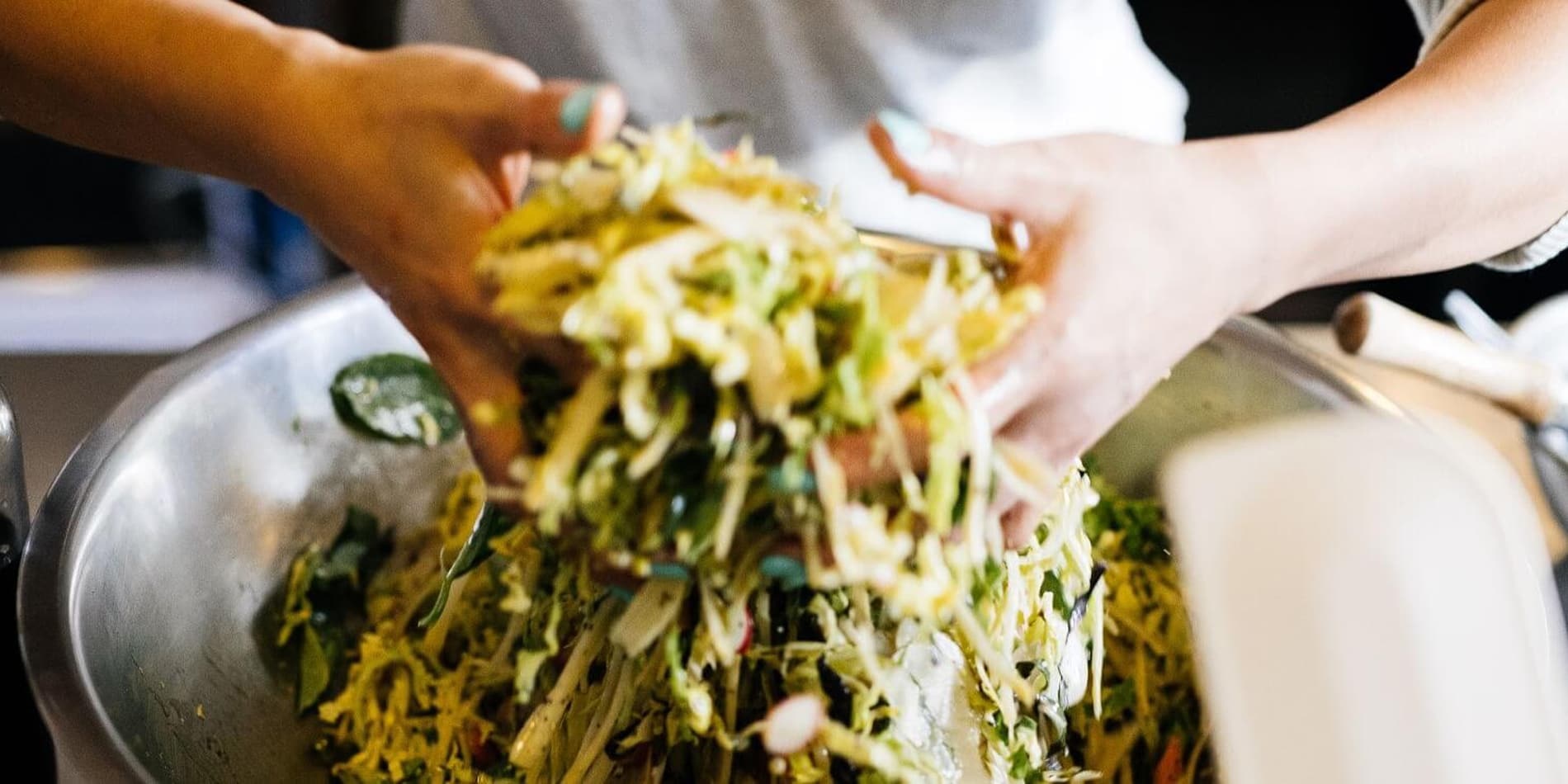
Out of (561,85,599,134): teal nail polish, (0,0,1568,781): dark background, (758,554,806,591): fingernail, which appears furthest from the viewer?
(0,0,1568,781): dark background

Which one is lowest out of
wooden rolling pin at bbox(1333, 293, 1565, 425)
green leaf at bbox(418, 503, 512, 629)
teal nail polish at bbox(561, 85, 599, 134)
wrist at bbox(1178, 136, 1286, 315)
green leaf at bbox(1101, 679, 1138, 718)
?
green leaf at bbox(1101, 679, 1138, 718)

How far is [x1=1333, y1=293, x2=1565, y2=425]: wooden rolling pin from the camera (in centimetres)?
107

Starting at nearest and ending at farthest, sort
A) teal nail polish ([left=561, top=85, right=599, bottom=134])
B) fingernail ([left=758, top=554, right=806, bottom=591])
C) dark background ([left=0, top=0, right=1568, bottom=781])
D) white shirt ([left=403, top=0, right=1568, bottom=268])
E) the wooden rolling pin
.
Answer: teal nail polish ([left=561, top=85, right=599, bottom=134])
fingernail ([left=758, top=554, right=806, bottom=591])
the wooden rolling pin
white shirt ([left=403, top=0, right=1568, bottom=268])
dark background ([left=0, top=0, right=1568, bottom=781])

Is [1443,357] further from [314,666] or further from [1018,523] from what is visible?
[314,666]

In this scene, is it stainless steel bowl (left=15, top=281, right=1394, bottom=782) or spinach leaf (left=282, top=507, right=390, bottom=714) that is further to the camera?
spinach leaf (left=282, top=507, right=390, bottom=714)

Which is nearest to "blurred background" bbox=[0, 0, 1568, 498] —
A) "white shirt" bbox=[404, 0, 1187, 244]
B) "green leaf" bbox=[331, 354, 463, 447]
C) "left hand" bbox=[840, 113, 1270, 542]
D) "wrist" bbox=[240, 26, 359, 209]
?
"white shirt" bbox=[404, 0, 1187, 244]

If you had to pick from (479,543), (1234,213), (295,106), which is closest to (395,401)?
(479,543)

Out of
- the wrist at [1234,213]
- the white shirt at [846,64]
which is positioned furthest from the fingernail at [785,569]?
the white shirt at [846,64]

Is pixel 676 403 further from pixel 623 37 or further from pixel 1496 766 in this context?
pixel 623 37

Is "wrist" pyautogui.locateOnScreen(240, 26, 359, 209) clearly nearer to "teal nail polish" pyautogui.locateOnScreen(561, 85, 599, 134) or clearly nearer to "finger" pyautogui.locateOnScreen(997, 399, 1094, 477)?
"teal nail polish" pyautogui.locateOnScreen(561, 85, 599, 134)

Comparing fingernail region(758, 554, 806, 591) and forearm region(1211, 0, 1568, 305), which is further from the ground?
forearm region(1211, 0, 1568, 305)

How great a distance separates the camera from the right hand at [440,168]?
746 millimetres

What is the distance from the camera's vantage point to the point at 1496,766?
704 mm

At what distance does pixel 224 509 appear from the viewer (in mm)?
1225
